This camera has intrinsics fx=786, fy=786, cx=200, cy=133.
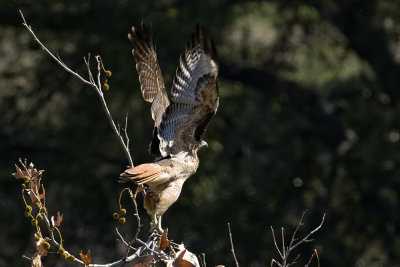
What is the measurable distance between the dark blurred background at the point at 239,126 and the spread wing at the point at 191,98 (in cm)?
412

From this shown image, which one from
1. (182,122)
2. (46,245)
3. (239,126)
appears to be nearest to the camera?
(46,245)

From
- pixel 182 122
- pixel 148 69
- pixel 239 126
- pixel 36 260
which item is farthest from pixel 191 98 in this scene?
pixel 239 126

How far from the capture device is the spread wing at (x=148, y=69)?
4.00 metres

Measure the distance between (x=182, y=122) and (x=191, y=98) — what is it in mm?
155

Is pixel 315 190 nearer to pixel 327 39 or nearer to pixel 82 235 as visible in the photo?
pixel 327 39

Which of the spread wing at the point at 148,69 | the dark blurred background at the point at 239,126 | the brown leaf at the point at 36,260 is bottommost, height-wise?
the dark blurred background at the point at 239,126

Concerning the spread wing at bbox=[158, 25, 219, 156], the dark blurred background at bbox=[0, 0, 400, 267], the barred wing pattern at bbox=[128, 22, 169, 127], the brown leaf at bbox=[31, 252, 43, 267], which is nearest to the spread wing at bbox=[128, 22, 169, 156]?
the barred wing pattern at bbox=[128, 22, 169, 127]

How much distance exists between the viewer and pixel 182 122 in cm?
366

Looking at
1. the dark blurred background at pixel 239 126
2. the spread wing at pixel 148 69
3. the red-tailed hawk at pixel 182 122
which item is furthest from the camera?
the dark blurred background at pixel 239 126

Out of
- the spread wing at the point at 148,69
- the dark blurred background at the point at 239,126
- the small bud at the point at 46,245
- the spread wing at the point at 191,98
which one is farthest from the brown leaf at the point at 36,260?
the dark blurred background at the point at 239,126

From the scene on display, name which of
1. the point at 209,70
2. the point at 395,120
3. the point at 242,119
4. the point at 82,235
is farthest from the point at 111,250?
the point at 209,70

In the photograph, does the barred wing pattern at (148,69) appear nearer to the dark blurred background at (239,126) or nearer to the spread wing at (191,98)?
the spread wing at (191,98)

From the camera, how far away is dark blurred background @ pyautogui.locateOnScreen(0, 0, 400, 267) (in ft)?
26.3

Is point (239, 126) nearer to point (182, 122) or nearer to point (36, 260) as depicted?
point (182, 122)
